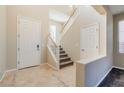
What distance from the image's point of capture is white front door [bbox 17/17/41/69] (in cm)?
399

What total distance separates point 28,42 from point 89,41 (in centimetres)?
259

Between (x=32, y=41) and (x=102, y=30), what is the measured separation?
109 inches

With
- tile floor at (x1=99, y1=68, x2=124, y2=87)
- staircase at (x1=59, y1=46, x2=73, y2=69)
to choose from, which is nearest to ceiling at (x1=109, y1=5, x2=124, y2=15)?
tile floor at (x1=99, y1=68, x2=124, y2=87)

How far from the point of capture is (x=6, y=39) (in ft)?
12.0

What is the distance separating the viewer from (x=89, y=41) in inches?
188

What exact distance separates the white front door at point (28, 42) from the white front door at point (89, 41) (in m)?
2.03


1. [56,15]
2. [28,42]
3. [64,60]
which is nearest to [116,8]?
[64,60]

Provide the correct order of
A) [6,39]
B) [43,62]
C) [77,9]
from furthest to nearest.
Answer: [77,9] → [43,62] → [6,39]

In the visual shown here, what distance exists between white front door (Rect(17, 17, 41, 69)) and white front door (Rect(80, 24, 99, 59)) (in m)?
2.03

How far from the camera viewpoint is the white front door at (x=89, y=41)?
4.35 meters

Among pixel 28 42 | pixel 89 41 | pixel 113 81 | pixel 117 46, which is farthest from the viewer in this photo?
pixel 89 41

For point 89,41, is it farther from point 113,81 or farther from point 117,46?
point 113,81

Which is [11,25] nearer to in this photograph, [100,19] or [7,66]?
[7,66]

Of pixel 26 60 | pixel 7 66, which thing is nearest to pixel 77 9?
pixel 26 60
